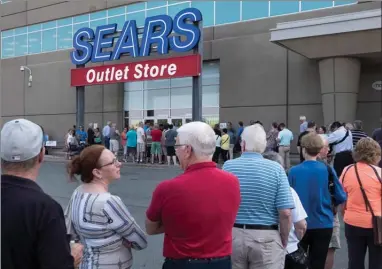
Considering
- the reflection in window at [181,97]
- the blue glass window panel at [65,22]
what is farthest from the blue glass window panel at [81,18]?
the reflection in window at [181,97]

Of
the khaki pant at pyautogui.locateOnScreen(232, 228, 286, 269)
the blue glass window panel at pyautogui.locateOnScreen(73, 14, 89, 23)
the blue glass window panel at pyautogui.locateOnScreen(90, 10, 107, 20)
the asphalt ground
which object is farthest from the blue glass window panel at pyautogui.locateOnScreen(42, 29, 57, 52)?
the khaki pant at pyautogui.locateOnScreen(232, 228, 286, 269)

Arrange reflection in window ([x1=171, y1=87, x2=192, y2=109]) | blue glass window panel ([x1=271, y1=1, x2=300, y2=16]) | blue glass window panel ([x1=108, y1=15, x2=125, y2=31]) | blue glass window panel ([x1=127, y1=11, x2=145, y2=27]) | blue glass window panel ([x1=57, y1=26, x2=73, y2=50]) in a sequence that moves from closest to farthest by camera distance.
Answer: blue glass window panel ([x1=271, y1=1, x2=300, y2=16]) → reflection in window ([x1=171, y1=87, x2=192, y2=109]) → blue glass window panel ([x1=127, y1=11, x2=145, y2=27]) → blue glass window panel ([x1=108, y1=15, x2=125, y2=31]) → blue glass window panel ([x1=57, y1=26, x2=73, y2=50])

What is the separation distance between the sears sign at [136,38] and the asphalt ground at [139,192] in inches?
215

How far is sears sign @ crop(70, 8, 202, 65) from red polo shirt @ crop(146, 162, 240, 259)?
16564 millimetres

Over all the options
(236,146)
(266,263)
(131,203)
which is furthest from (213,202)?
(236,146)

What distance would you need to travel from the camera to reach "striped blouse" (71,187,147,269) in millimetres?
2766

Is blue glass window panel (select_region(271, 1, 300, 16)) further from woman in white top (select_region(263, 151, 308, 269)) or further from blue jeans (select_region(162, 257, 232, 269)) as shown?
blue jeans (select_region(162, 257, 232, 269))

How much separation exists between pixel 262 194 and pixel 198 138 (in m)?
0.84

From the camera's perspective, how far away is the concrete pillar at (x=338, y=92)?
15602mm

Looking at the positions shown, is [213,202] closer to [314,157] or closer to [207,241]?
[207,241]

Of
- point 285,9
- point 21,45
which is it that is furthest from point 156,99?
point 21,45

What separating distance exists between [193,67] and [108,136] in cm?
555

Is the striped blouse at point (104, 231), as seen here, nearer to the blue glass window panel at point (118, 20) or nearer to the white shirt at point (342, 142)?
the white shirt at point (342, 142)

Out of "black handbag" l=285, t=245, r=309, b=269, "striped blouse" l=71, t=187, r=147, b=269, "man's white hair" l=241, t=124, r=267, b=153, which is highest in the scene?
"man's white hair" l=241, t=124, r=267, b=153
